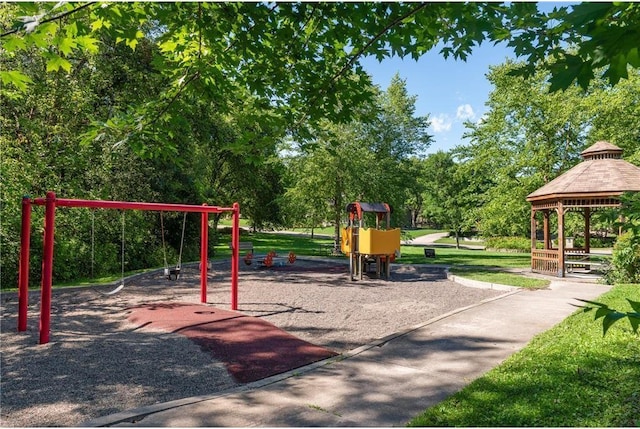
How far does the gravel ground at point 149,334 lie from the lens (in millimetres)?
4906

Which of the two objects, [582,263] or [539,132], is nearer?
[582,263]

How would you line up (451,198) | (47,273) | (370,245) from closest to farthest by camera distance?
(47,273) < (370,245) < (451,198)

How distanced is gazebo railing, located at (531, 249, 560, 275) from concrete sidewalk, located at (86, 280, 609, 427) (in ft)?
31.6

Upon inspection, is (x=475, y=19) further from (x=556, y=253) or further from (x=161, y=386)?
(x=556, y=253)

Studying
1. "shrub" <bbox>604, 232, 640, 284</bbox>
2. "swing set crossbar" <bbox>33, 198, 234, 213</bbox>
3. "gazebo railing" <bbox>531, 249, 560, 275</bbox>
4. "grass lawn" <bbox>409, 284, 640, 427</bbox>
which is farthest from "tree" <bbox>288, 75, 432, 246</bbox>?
"grass lawn" <bbox>409, 284, 640, 427</bbox>

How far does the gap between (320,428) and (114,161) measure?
1564cm

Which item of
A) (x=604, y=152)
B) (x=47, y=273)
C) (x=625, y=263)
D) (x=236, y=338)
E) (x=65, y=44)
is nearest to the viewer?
(x=65, y=44)

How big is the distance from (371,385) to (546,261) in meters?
15.2

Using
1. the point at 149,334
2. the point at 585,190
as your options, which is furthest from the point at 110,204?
the point at 585,190

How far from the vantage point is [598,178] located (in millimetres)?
16453

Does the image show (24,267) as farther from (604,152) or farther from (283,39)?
(604,152)

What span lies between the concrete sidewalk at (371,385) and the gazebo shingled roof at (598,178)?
380 inches

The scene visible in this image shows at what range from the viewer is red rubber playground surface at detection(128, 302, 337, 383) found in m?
6.08

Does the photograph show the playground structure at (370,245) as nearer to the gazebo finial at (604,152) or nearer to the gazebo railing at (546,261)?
the gazebo railing at (546,261)
